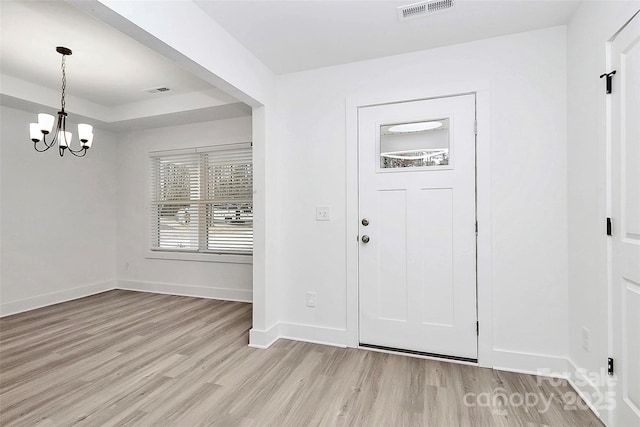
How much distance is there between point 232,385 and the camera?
7.00 feet

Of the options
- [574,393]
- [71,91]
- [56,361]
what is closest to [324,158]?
[574,393]

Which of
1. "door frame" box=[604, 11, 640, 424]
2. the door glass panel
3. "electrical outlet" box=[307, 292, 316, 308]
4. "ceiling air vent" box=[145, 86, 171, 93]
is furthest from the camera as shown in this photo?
"ceiling air vent" box=[145, 86, 171, 93]

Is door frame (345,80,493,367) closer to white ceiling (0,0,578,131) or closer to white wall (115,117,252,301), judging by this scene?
white ceiling (0,0,578,131)

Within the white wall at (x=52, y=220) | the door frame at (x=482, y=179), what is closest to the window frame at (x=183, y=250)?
the white wall at (x=52, y=220)

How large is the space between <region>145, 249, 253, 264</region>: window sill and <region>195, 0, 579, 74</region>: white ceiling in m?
2.56

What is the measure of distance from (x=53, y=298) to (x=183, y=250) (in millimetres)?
1700

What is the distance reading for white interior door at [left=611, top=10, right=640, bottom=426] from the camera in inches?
58.6

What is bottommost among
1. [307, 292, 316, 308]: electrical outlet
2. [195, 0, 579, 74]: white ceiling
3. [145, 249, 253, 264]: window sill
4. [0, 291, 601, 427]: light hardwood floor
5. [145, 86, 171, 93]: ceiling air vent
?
[0, 291, 601, 427]: light hardwood floor

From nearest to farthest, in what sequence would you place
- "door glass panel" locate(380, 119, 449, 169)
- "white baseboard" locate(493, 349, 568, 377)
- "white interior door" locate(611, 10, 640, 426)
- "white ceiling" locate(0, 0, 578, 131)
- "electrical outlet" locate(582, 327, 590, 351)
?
"white interior door" locate(611, 10, 640, 426) < "electrical outlet" locate(582, 327, 590, 351) < "white ceiling" locate(0, 0, 578, 131) < "white baseboard" locate(493, 349, 568, 377) < "door glass panel" locate(380, 119, 449, 169)

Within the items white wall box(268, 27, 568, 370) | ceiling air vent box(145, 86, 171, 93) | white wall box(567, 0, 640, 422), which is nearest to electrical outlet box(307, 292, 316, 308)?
white wall box(268, 27, 568, 370)

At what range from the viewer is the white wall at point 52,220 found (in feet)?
12.2

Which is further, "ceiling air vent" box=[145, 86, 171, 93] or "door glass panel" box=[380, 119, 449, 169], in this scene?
"ceiling air vent" box=[145, 86, 171, 93]

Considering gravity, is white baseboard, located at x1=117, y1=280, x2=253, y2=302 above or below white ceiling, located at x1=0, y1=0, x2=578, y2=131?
below

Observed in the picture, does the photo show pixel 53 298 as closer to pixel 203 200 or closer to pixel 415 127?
pixel 203 200
